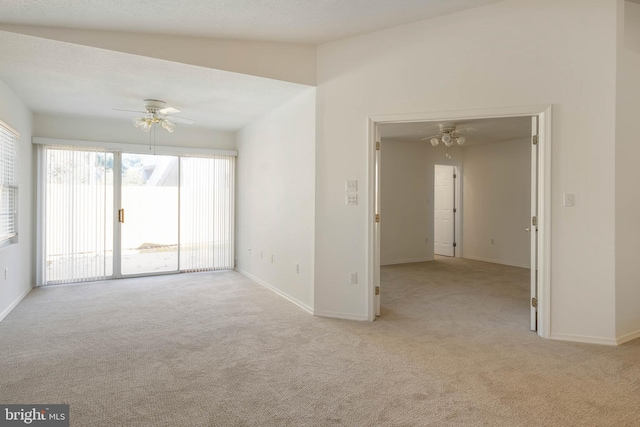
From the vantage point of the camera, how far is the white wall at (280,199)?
4.30 meters

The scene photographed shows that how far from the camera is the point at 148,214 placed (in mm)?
6266

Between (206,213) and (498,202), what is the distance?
5.83 meters

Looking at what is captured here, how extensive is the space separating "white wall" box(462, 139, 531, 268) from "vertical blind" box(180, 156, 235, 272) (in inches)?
205

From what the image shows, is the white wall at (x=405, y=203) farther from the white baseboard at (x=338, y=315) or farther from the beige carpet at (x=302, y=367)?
the white baseboard at (x=338, y=315)

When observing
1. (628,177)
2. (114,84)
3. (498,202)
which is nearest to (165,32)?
(114,84)

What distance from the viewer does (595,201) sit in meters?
3.18

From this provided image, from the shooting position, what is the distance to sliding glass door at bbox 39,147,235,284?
18.2 feet

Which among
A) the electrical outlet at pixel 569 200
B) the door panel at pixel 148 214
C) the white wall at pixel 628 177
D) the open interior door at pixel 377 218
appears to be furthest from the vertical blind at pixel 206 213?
the white wall at pixel 628 177

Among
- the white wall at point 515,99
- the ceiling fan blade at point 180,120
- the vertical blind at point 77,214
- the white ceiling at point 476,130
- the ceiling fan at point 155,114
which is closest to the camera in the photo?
the white wall at point 515,99

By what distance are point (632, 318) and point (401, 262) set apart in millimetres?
4462

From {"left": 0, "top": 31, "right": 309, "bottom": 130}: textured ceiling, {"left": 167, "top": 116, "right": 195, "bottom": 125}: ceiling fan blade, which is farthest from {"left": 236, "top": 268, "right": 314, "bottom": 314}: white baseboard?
{"left": 167, "top": 116, "right": 195, "bottom": 125}: ceiling fan blade

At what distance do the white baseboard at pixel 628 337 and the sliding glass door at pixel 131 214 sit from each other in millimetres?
5530

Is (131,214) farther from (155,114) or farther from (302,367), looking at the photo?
(302,367)

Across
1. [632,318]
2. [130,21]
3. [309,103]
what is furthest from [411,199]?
[130,21]
